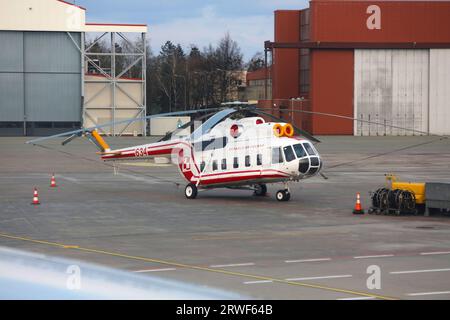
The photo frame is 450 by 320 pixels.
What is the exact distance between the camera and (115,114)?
9288cm

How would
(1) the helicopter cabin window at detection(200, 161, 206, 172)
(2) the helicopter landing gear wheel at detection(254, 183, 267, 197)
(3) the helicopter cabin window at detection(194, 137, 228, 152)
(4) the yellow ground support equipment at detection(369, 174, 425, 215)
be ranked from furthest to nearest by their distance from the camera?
(2) the helicopter landing gear wheel at detection(254, 183, 267, 197) → (1) the helicopter cabin window at detection(200, 161, 206, 172) → (3) the helicopter cabin window at detection(194, 137, 228, 152) → (4) the yellow ground support equipment at detection(369, 174, 425, 215)

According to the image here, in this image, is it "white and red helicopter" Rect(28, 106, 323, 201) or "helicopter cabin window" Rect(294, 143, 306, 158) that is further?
"white and red helicopter" Rect(28, 106, 323, 201)

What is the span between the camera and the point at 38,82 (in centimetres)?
8950

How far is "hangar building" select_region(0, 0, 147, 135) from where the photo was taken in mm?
88062

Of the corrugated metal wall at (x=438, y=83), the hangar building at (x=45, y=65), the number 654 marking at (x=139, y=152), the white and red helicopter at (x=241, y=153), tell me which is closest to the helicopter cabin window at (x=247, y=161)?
the white and red helicopter at (x=241, y=153)

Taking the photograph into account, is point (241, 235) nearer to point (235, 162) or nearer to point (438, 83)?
point (235, 162)

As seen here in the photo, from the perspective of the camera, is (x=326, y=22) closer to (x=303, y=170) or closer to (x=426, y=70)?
(x=426, y=70)

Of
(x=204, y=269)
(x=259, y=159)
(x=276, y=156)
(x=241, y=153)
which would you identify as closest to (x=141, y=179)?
(x=241, y=153)

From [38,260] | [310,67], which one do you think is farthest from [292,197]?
[310,67]

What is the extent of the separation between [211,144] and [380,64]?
6449 cm

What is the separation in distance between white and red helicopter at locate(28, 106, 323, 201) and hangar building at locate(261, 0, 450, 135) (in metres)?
60.0

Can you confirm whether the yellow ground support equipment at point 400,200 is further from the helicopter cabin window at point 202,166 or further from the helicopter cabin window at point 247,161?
the helicopter cabin window at point 202,166

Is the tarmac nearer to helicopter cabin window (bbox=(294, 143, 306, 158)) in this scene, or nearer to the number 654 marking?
the number 654 marking

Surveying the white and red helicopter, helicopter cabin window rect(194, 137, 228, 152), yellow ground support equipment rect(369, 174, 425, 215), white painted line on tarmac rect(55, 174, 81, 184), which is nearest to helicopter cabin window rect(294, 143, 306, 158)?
the white and red helicopter
